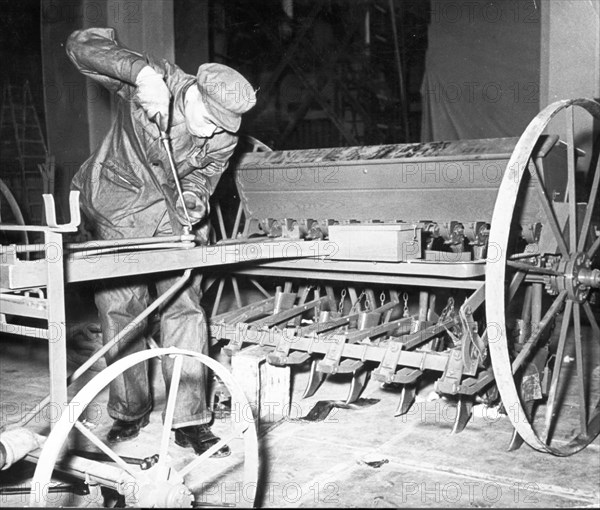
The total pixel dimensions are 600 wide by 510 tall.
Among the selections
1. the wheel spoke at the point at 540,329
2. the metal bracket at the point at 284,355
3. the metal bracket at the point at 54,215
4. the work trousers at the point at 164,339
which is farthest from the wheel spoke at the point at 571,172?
the metal bracket at the point at 54,215

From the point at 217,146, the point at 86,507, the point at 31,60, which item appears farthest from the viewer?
the point at 31,60

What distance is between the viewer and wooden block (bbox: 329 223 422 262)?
121 inches

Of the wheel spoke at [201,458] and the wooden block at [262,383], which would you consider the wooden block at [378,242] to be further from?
the wheel spoke at [201,458]

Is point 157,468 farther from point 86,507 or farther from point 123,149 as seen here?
point 123,149

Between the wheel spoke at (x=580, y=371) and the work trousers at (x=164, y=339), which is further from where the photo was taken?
the work trousers at (x=164, y=339)

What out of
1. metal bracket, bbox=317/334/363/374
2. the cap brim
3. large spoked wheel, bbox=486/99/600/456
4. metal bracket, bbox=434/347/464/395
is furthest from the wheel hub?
the cap brim

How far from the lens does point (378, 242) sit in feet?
10.2

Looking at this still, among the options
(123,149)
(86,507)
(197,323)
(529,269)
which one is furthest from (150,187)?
(529,269)

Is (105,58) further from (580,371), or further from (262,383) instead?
(580,371)

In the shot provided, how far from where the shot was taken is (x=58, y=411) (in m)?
1.91

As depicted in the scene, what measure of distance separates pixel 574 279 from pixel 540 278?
0.46ft

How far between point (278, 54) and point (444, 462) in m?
7.35

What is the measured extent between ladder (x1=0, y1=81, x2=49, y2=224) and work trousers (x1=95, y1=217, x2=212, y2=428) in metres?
5.44

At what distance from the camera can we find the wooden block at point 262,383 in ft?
11.0
